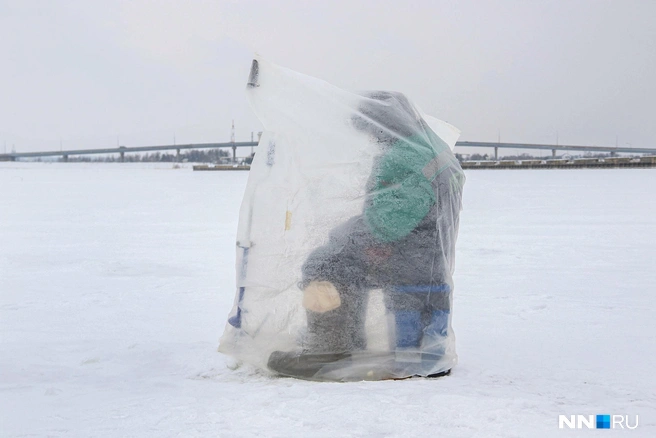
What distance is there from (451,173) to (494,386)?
0.80 m

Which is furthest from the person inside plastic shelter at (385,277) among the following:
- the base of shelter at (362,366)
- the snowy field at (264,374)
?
the snowy field at (264,374)

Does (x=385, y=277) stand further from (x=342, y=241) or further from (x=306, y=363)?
(x=306, y=363)

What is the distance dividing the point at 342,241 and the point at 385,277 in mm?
199

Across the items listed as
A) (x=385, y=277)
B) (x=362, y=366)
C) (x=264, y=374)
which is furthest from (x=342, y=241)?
(x=264, y=374)

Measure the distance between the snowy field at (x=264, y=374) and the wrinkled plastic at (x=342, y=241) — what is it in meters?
0.14

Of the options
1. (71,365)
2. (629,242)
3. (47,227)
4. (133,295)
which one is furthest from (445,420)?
(47,227)

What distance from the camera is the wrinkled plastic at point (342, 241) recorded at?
Result: 231 cm

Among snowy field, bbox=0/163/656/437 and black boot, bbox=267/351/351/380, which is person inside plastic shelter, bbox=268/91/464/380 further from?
snowy field, bbox=0/163/656/437

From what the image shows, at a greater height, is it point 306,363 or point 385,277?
point 385,277

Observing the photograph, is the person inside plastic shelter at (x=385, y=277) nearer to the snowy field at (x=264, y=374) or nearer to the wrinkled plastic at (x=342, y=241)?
the wrinkled plastic at (x=342, y=241)

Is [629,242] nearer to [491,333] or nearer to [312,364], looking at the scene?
[491,333]

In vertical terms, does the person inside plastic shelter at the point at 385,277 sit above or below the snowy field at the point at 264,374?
above

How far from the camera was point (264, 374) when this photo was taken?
2.36 m

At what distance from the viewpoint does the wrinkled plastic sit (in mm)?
2311
